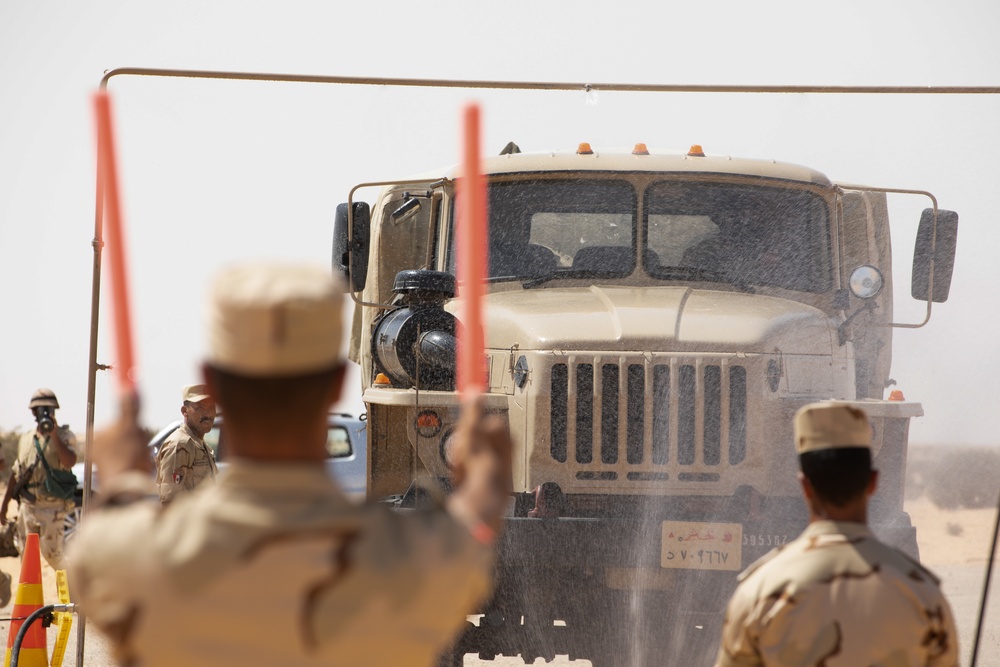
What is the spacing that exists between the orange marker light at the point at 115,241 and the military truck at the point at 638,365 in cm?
426

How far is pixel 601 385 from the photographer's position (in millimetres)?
6207

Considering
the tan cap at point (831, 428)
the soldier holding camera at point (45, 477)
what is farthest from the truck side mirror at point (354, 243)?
the tan cap at point (831, 428)

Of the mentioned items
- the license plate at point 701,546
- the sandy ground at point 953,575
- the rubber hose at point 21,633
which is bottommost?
the sandy ground at point 953,575

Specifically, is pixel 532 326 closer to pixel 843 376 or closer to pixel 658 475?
pixel 658 475

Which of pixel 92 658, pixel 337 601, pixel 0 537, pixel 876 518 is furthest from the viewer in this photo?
pixel 0 537

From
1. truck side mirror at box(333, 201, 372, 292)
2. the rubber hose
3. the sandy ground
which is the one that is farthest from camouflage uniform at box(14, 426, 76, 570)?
the rubber hose

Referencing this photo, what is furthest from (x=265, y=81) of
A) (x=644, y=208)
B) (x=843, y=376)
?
(x=843, y=376)

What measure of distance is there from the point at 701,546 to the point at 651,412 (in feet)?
2.11

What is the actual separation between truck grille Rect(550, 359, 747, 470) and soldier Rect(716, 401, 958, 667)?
141 inches

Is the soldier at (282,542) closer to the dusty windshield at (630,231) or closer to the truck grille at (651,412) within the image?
the truck grille at (651,412)

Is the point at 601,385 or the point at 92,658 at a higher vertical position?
the point at 601,385

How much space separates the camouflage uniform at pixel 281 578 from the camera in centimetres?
171

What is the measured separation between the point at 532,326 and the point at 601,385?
448 mm

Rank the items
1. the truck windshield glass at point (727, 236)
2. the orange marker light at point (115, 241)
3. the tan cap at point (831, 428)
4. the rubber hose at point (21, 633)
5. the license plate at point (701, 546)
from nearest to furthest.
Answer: the orange marker light at point (115, 241)
the tan cap at point (831, 428)
the rubber hose at point (21, 633)
the license plate at point (701, 546)
the truck windshield glass at point (727, 236)
